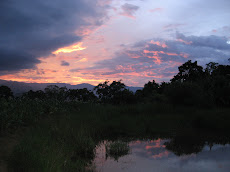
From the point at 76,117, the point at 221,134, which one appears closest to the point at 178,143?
the point at 221,134

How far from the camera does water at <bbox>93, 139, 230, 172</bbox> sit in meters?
7.20

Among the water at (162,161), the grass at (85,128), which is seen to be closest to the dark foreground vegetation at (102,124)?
the grass at (85,128)

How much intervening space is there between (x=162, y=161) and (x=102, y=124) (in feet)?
17.6

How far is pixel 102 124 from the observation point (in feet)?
41.2

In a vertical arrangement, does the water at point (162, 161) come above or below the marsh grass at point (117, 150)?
below

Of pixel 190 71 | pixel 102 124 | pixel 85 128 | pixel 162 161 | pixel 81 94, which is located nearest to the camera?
pixel 162 161

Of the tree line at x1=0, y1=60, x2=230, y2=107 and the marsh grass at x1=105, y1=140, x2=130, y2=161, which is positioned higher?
the tree line at x1=0, y1=60, x2=230, y2=107

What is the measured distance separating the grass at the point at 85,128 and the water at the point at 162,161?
47 centimetres

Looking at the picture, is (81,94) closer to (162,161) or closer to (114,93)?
(114,93)

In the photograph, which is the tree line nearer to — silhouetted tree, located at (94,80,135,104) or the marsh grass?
silhouetted tree, located at (94,80,135,104)

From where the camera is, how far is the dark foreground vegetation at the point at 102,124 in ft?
21.8

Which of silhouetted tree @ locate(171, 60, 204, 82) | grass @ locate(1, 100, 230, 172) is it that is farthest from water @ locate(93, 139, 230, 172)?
silhouetted tree @ locate(171, 60, 204, 82)

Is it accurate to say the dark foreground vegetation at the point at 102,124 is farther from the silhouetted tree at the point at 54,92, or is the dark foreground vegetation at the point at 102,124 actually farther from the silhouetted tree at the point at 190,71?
the silhouetted tree at the point at 190,71

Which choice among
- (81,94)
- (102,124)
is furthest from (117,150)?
(81,94)
